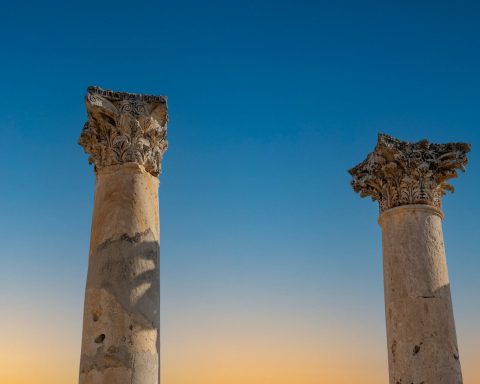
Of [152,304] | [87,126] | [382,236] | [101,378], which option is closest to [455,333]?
[382,236]

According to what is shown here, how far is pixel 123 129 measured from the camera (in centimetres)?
1848

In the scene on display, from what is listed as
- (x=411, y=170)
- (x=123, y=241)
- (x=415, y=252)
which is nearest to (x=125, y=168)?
(x=123, y=241)

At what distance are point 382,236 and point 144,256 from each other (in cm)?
900

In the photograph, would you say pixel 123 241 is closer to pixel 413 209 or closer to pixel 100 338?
pixel 100 338

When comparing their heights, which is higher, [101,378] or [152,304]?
[152,304]

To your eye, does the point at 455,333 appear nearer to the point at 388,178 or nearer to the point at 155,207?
the point at 388,178

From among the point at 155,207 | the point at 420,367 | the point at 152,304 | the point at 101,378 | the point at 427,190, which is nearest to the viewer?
the point at 101,378

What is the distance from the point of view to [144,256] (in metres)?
17.0

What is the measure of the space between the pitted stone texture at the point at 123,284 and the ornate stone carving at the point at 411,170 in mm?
8558

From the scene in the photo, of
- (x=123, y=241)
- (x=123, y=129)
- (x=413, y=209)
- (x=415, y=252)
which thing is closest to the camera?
(x=123, y=241)

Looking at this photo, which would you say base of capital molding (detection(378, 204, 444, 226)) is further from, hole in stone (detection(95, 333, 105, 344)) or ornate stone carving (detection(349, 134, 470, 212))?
hole in stone (detection(95, 333, 105, 344))

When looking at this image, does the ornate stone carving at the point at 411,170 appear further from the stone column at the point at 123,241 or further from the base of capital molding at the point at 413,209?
the stone column at the point at 123,241

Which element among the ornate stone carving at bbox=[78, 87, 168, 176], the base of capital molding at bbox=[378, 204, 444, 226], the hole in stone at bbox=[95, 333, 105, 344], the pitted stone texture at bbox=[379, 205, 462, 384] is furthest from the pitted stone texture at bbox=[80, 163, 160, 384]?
the base of capital molding at bbox=[378, 204, 444, 226]

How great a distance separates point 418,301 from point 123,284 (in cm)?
919
